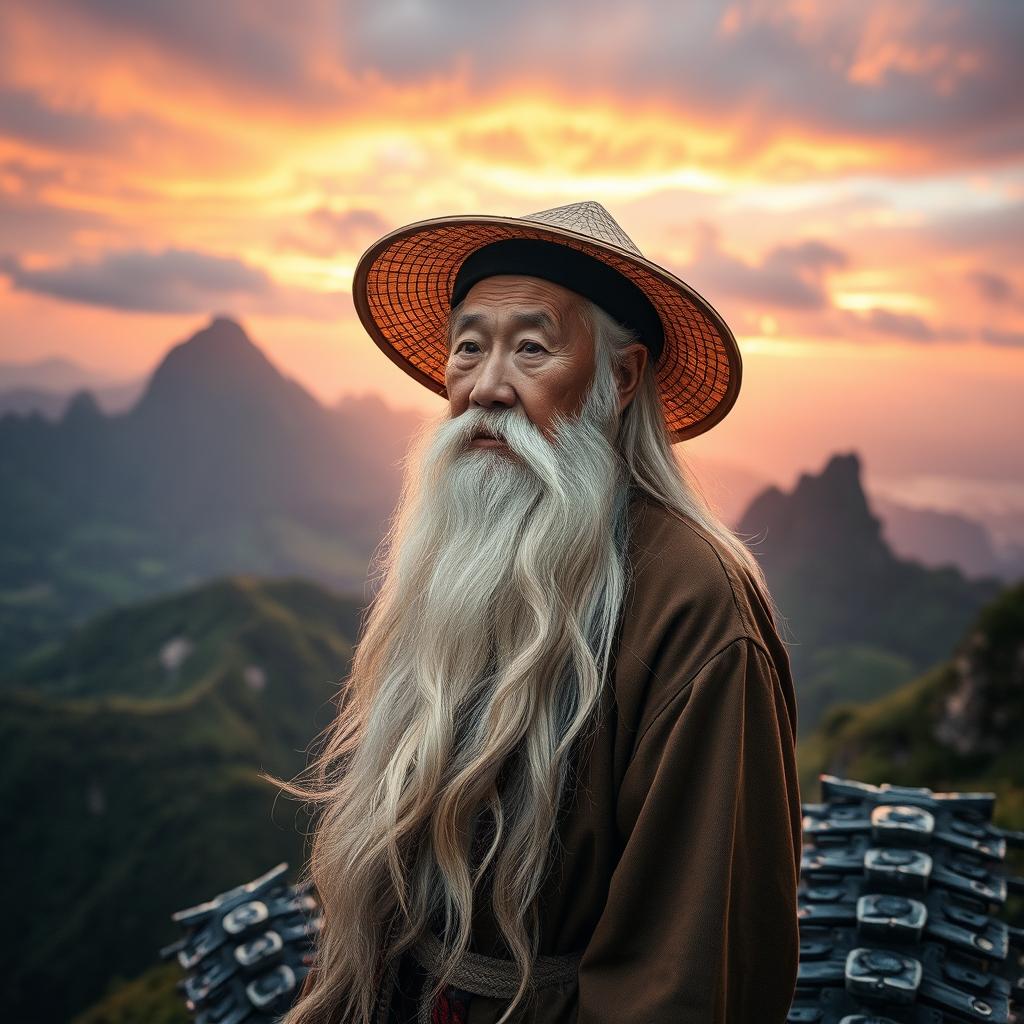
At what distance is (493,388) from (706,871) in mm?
1172

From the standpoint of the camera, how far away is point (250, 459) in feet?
383

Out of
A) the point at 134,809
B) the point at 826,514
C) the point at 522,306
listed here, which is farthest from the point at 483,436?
the point at 826,514

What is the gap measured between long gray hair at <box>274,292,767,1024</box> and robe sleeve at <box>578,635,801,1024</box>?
0.68 ft

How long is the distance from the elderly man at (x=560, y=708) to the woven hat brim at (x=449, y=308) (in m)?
0.01

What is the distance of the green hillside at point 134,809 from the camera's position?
108ft

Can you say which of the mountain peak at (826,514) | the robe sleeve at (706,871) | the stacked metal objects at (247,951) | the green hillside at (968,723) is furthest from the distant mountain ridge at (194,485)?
the robe sleeve at (706,871)

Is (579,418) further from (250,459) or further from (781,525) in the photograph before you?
(250,459)

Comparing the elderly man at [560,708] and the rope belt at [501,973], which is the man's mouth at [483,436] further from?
the rope belt at [501,973]

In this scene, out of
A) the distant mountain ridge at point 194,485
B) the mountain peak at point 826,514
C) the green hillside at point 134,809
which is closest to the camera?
the green hillside at point 134,809

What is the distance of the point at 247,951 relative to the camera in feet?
9.45

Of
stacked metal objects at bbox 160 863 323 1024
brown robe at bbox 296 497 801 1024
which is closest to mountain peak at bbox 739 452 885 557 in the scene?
stacked metal objects at bbox 160 863 323 1024

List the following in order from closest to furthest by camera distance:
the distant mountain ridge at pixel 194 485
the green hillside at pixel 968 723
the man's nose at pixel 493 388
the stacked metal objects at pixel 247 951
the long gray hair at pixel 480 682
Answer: the long gray hair at pixel 480 682 < the man's nose at pixel 493 388 < the stacked metal objects at pixel 247 951 < the green hillside at pixel 968 723 < the distant mountain ridge at pixel 194 485

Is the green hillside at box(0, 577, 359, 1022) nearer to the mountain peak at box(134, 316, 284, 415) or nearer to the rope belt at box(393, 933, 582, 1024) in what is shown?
the rope belt at box(393, 933, 582, 1024)

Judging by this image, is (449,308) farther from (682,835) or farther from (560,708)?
(682,835)
